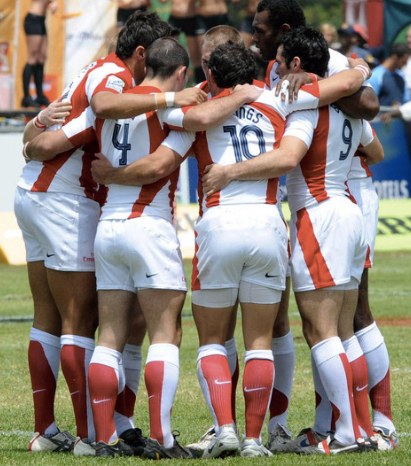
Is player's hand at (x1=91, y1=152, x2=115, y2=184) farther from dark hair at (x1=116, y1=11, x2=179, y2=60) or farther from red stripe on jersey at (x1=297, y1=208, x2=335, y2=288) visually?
red stripe on jersey at (x1=297, y1=208, x2=335, y2=288)

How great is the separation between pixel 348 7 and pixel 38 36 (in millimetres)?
6510

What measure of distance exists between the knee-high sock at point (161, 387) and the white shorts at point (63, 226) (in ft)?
2.30

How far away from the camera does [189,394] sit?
29.1 feet

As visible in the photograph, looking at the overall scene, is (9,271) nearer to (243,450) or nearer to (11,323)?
(11,323)

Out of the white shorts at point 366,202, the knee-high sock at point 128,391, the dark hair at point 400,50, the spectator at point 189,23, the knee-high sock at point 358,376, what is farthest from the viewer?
the spectator at point 189,23

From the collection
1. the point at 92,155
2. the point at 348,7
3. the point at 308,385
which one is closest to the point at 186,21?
the point at 348,7

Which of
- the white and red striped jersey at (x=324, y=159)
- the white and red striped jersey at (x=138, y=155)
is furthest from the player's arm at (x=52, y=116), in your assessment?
the white and red striped jersey at (x=324, y=159)

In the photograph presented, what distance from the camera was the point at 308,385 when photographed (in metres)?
9.15

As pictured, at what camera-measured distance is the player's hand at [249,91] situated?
21.2ft

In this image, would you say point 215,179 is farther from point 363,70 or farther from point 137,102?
point 363,70

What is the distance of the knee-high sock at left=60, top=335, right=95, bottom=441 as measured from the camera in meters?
6.82

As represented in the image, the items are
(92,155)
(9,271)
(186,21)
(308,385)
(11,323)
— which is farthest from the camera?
(186,21)

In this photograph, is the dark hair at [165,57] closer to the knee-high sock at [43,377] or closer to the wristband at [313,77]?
the wristband at [313,77]

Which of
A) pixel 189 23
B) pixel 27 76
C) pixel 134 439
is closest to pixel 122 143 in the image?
pixel 134 439
